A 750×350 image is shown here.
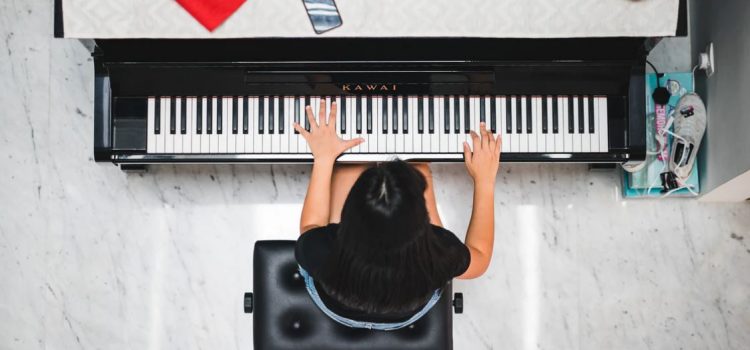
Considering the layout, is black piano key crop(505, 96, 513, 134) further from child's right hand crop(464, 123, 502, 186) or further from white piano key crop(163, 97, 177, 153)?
white piano key crop(163, 97, 177, 153)

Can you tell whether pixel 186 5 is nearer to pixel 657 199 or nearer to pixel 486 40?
pixel 486 40

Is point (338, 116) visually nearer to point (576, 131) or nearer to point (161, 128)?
point (161, 128)

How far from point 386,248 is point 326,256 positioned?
0.88 feet

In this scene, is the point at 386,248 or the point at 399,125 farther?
the point at 399,125

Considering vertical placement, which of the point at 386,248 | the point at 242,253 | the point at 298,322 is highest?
the point at 386,248

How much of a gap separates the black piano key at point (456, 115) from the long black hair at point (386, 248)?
0.52m

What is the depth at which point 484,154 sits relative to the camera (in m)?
1.94

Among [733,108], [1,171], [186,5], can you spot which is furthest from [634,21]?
[1,171]

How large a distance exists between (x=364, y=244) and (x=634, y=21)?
0.90 m

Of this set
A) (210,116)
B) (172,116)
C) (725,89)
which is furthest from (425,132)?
(725,89)

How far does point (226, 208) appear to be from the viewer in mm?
2355

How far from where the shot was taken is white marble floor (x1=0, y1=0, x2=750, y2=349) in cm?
235

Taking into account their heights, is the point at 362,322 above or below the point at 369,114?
below

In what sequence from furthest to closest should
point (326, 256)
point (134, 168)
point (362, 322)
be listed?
point (134, 168) < point (362, 322) < point (326, 256)
